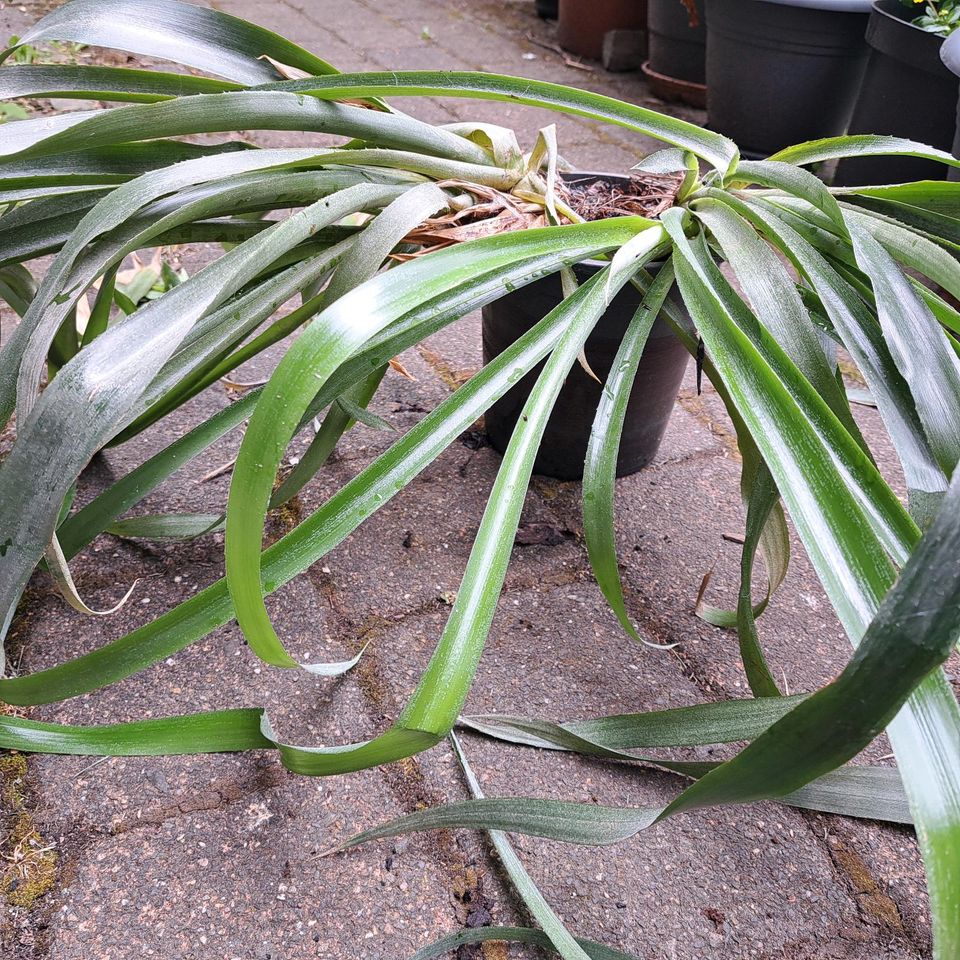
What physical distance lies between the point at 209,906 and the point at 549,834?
11.6 inches

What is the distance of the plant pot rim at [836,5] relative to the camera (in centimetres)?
200

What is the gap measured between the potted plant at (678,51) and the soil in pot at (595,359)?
5.60 ft

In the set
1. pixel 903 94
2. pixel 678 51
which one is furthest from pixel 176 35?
pixel 678 51

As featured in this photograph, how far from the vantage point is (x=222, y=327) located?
885 millimetres

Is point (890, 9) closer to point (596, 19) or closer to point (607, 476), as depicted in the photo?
point (596, 19)

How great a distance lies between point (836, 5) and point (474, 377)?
5.82 feet

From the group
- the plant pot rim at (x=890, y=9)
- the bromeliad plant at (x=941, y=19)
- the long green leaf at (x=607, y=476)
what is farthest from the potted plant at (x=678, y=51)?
the long green leaf at (x=607, y=476)

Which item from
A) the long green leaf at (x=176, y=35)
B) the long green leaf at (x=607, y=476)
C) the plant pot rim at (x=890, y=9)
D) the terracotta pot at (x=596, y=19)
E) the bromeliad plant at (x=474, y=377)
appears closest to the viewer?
the bromeliad plant at (x=474, y=377)

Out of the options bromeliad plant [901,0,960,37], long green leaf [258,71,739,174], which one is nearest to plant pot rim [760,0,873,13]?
bromeliad plant [901,0,960,37]

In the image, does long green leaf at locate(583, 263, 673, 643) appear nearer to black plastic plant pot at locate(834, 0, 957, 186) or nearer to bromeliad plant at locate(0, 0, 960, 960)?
bromeliad plant at locate(0, 0, 960, 960)

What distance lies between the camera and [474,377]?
806 millimetres

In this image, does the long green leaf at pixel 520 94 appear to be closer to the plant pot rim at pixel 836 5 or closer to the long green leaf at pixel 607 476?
the long green leaf at pixel 607 476

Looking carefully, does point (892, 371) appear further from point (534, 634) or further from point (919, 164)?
point (919, 164)

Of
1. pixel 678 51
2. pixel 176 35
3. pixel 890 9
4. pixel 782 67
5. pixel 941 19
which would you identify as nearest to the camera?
pixel 176 35
